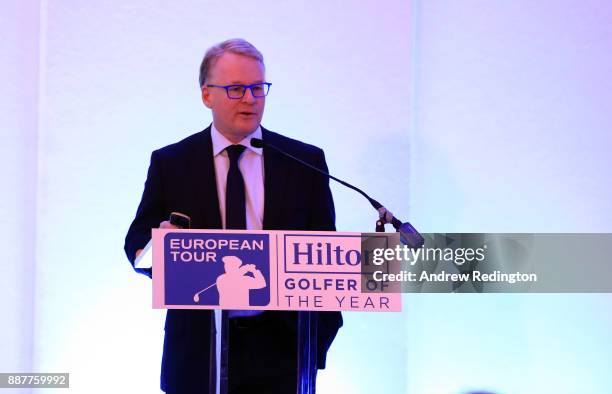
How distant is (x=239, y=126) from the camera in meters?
2.46

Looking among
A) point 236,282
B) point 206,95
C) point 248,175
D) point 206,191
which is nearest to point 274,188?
point 248,175

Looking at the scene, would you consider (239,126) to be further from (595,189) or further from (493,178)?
(595,189)

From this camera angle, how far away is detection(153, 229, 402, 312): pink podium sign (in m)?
1.93

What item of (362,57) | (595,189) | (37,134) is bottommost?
(595,189)

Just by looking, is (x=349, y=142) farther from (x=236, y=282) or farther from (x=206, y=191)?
(x=236, y=282)

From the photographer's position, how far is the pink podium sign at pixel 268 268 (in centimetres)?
193

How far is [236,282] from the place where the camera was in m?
1.94

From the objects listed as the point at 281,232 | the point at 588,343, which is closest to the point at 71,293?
the point at 281,232

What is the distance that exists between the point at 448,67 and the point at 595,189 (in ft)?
2.97

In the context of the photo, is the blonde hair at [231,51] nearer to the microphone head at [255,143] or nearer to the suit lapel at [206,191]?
the suit lapel at [206,191]

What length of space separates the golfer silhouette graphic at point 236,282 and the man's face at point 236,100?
68 cm

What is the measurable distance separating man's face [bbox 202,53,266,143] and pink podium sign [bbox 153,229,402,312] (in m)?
0.65

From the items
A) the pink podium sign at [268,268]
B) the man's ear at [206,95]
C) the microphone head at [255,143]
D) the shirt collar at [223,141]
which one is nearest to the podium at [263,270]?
the pink podium sign at [268,268]

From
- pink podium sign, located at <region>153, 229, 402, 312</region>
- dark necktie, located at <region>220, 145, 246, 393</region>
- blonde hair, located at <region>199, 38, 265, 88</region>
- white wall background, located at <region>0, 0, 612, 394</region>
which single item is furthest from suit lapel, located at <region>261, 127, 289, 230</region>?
white wall background, located at <region>0, 0, 612, 394</region>
